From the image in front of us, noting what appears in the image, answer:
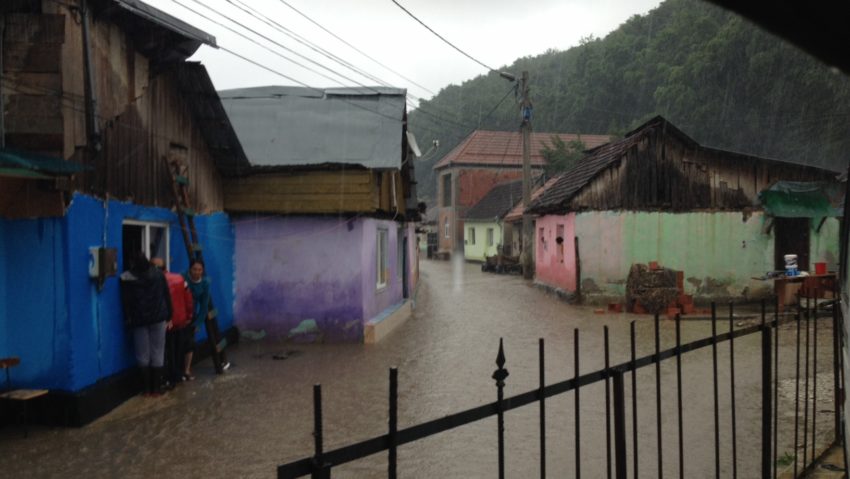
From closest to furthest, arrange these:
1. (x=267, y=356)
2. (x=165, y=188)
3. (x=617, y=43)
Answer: (x=165, y=188)
(x=267, y=356)
(x=617, y=43)

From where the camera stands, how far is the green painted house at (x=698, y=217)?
746 inches

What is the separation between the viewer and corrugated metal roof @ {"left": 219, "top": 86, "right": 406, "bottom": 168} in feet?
42.6

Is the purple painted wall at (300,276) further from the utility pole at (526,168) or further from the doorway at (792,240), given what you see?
the utility pole at (526,168)

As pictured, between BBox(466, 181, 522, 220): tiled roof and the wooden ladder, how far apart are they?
30251 millimetres

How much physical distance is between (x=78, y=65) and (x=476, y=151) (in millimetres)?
45420

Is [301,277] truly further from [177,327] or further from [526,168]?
[526,168]

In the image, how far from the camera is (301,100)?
14.9 metres

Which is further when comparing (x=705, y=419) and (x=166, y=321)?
(x=166, y=321)

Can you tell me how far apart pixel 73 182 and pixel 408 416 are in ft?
15.8

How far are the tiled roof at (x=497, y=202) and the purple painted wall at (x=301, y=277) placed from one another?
27.4 meters

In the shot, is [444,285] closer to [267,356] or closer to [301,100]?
[301,100]

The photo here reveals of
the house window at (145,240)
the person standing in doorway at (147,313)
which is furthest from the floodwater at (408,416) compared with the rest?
the house window at (145,240)

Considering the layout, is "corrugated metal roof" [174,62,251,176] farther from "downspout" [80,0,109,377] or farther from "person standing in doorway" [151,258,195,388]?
"person standing in doorway" [151,258,195,388]

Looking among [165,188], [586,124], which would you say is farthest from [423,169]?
[165,188]
